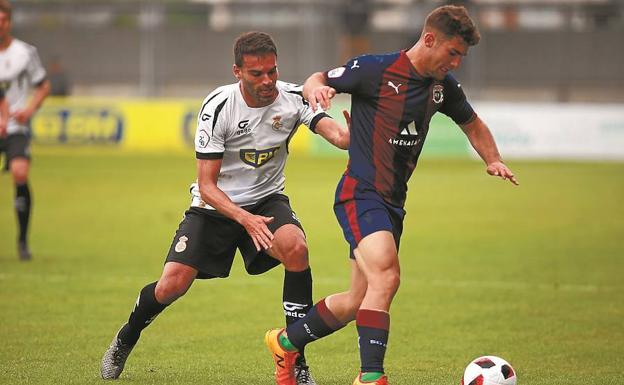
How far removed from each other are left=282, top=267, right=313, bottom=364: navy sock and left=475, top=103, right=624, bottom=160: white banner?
19776 mm

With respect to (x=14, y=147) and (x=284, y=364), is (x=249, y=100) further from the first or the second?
(x=14, y=147)

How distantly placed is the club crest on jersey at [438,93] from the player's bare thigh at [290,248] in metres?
1.17

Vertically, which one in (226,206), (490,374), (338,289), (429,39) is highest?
(429,39)

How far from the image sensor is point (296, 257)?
685cm

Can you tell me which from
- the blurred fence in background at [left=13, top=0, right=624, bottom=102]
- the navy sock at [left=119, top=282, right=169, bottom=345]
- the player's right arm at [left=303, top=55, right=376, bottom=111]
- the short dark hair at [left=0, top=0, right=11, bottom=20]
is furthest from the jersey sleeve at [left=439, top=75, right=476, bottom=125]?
the blurred fence in background at [left=13, top=0, right=624, bottom=102]

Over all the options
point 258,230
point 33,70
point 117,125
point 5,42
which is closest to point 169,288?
point 258,230

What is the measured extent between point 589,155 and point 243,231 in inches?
797

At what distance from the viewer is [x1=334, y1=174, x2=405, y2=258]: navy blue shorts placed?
630 cm

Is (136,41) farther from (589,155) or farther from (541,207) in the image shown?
(541,207)

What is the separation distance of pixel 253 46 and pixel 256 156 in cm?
78

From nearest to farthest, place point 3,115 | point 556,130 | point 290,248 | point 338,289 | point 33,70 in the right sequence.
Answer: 1. point 290,248
2. point 338,289
3. point 3,115
4. point 33,70
5. point 556,130

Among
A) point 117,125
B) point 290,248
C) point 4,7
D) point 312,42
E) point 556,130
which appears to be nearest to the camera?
point 290,248

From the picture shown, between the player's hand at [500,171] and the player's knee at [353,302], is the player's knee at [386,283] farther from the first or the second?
the player's hand at [500,171]

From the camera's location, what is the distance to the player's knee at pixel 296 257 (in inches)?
269
